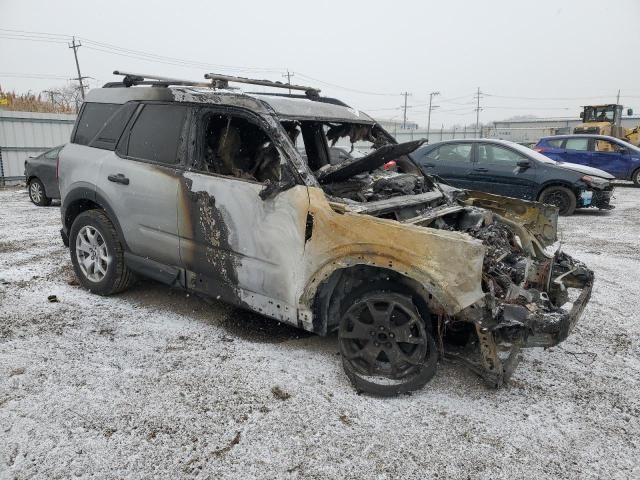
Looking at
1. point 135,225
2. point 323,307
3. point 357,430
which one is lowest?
point 357,430

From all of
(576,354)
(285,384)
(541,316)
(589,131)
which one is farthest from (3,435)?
(589,131)

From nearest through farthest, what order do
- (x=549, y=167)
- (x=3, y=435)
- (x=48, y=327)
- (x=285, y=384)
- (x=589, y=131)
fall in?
(x=3, y=435)
(x=285, y=384)
(x=48, y=327)
(x=549, y=167)
(x=589, y=131)

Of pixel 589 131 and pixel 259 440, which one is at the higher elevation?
pixel 589 131

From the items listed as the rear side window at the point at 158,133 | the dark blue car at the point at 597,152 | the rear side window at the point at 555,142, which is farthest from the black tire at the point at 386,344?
the rear side window at the point at 555,142

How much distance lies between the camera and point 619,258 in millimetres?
6289

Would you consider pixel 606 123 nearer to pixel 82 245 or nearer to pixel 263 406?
pixel 82 245

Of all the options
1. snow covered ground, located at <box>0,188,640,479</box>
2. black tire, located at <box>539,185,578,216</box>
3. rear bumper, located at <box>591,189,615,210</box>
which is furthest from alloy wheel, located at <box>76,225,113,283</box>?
rear bumper, located at <box>591,189,615,210</box>

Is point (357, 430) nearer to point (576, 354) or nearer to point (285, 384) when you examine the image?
point (285, 384)

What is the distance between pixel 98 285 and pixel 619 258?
6276mm

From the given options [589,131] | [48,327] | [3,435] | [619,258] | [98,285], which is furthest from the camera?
[589,131]

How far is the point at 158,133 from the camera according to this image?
3.90 m

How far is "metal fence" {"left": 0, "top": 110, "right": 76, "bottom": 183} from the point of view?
48.8 ft

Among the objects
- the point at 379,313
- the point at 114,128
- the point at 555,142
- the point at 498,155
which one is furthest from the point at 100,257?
the point at 555,142

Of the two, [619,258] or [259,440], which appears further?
[619,258]
